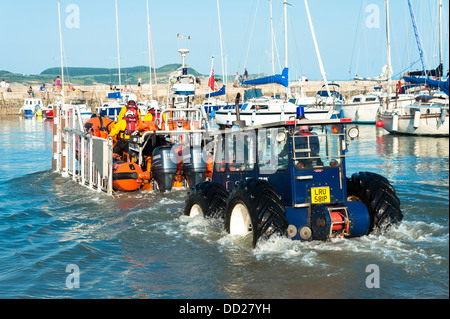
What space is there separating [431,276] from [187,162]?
310 inches

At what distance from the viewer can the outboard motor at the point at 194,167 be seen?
44.6ft

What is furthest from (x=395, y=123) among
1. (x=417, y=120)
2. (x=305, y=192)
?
(x=305, y=192)

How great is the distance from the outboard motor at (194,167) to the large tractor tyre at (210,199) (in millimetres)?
3743

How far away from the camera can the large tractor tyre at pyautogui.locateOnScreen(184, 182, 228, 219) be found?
9.20 m

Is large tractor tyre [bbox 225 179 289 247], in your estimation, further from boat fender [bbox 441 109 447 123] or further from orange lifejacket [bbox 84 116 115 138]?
boat fender [bbox 441 109 447 123]

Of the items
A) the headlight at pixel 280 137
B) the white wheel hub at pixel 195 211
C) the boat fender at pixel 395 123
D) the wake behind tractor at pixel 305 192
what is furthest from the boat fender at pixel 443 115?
the headlight at pixel 280 137

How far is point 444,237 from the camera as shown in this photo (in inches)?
346

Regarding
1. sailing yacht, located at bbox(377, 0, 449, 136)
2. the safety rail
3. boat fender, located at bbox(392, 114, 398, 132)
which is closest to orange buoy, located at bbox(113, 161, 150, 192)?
the safety rail

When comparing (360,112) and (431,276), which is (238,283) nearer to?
(431,276)

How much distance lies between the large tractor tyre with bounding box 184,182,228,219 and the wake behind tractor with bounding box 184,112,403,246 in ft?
2.06

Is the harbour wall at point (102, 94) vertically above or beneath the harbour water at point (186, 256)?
above
